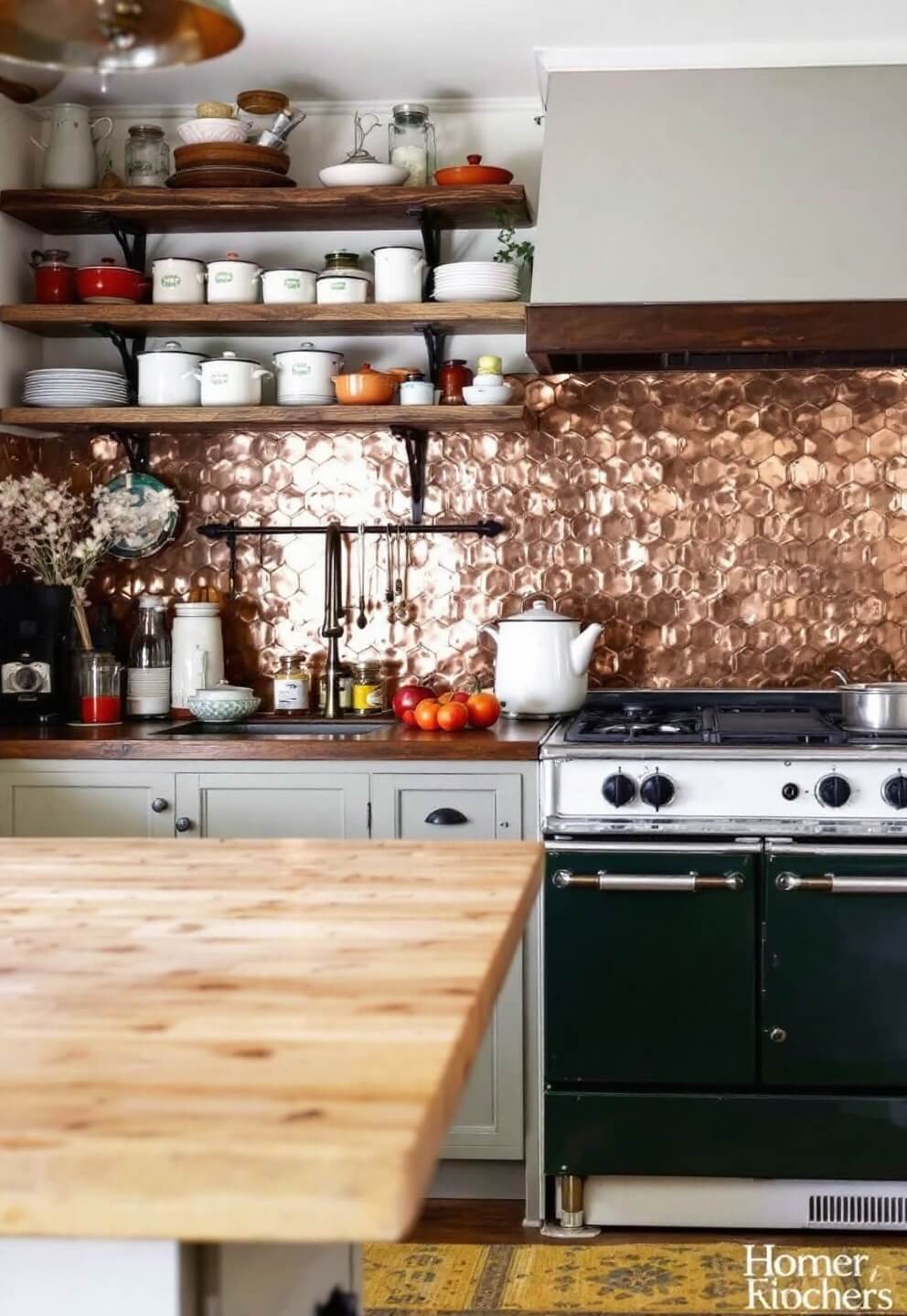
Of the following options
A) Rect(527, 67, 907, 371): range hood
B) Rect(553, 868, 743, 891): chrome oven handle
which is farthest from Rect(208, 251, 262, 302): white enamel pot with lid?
Rect(553, 868, 743, 891): chrome oven handle

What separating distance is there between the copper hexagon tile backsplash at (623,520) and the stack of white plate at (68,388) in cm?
19

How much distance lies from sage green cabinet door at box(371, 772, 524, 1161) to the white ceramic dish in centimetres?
137

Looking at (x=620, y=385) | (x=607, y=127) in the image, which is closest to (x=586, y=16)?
(x=607, y=127)

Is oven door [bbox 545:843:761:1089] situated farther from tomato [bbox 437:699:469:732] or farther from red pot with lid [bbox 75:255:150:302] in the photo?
red pot with lid [bbox 75:255:150:302]

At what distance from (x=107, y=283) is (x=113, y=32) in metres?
A: 2.44

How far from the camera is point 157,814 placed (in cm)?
348

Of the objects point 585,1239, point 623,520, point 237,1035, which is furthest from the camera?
point 623,520

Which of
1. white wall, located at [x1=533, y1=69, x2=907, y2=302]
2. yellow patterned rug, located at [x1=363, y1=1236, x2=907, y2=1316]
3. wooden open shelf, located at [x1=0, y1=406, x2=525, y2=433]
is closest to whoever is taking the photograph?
yellow patterned rug, located at [x1=363, y1=1236, x2=907, y2=1316]

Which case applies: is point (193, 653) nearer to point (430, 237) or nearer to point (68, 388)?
point (68, 388)

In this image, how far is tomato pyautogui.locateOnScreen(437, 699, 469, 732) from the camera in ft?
11.7

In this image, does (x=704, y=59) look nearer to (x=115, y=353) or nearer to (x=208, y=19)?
(x=115, y=353)

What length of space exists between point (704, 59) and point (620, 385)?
793mm

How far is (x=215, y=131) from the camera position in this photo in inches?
153

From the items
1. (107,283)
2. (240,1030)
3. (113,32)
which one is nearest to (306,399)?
(107,283)
